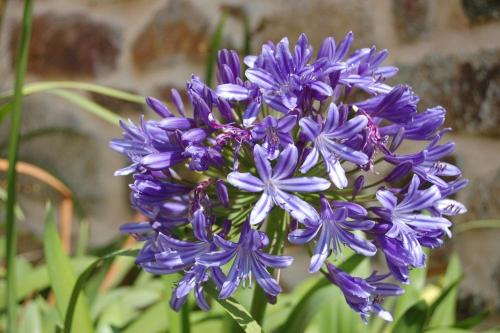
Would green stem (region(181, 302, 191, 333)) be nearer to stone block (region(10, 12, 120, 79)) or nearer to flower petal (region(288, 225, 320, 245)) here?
flower petal (region(288, 225, 320, 245))

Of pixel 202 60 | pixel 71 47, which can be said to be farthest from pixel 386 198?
pixel 71 47

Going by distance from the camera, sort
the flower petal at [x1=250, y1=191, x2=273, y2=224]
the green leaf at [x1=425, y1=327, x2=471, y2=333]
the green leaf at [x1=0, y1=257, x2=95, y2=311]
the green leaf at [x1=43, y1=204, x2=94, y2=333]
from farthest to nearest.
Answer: the green leaf at [x1=0, y1=257, x2=95, y2=311] → the green leaf at [x1=425, y1=327, x2=471, y2=333] → the green leaf at [x1=43, y1=204, x2=94, y2=333] → the flower petal at [x1=250, y1=191, x2=273, y2=224]

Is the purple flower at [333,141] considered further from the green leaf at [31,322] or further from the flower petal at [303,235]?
the green leaf at [31,322]

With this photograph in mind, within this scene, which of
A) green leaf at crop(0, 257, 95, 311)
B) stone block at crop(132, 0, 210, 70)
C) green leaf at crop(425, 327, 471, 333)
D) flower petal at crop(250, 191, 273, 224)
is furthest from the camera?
stone block at crop(132, 0, 210, 70)

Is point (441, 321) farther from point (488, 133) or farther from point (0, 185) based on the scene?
point (0, 185)

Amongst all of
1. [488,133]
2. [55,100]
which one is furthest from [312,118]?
[55,100]

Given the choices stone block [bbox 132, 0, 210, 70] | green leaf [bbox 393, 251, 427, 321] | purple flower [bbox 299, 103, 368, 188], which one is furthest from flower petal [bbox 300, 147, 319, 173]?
stone block [bbox 132, 0, 210, 70]

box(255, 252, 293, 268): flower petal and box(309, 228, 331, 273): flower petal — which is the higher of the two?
box(309, 228, 331, 273): flower petal
